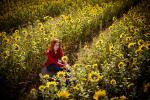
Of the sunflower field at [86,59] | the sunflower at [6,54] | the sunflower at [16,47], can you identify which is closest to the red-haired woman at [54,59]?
the sunflower field at [86,59]

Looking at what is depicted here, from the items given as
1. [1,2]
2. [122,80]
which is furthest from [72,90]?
[1,2]

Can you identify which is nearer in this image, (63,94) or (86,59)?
(63,94)

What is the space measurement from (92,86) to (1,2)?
1518 centimetres

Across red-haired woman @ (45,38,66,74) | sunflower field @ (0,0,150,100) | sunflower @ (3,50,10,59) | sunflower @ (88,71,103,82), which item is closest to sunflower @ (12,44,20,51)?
sunflower field @ (0,0,150,100)

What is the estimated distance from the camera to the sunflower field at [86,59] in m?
5.65

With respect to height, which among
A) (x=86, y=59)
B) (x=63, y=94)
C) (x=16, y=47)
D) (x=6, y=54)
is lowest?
(x=63, y=94)

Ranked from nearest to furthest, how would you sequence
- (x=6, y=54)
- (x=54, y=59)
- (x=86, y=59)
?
(x=6, y=54), (x=54, y=59), (x=86, y=59)

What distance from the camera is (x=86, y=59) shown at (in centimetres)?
841

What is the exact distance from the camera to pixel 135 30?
26.9 ft

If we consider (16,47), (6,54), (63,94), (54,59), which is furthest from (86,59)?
(63,94)

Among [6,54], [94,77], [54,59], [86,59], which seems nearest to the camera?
[94,77]

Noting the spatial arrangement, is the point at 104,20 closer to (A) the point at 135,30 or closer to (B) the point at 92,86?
(A) the point at 135,30

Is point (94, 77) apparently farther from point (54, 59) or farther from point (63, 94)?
point (54, 59)

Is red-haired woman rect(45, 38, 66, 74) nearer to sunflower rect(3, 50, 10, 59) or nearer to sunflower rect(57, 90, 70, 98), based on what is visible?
sunflower rect(3, 50, 10, 59)
